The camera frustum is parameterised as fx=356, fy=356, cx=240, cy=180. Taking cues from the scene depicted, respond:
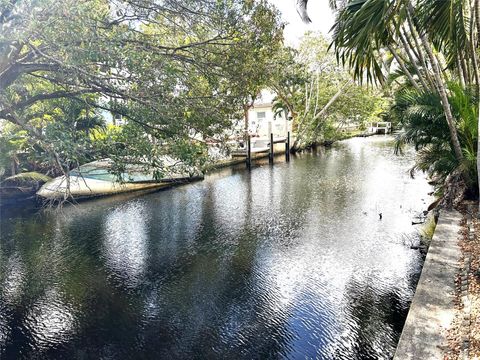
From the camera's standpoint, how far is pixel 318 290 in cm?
615

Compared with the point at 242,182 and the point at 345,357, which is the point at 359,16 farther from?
the point at 242,182

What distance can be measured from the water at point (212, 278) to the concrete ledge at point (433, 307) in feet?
2.89

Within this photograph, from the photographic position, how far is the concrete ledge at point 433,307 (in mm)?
3305

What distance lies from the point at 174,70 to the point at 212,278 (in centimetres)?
387

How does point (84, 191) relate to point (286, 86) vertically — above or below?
below

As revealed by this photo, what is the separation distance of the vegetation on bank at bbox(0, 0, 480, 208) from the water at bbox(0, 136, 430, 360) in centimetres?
230

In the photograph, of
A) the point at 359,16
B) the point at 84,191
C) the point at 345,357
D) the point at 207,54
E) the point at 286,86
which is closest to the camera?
the point at 345,357

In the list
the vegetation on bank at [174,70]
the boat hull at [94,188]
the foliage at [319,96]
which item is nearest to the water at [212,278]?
the boat hull at [94,188]

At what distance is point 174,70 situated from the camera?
6000 mm

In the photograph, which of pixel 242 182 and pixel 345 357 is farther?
pixel 242 182

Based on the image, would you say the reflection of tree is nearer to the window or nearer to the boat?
the boat

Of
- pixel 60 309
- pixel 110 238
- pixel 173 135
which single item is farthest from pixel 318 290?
pixel 110 238

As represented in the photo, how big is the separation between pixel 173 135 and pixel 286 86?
68.3 ft

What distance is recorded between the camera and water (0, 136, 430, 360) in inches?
194
